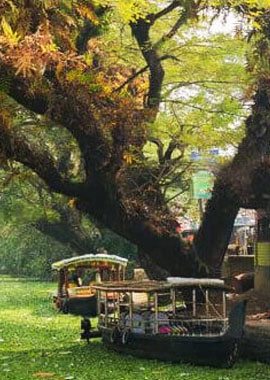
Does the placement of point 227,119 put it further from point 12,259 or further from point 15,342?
point 12,259

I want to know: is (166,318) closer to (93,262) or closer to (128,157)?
(128,157)

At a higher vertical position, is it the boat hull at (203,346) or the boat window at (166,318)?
the boat window at (166,318)

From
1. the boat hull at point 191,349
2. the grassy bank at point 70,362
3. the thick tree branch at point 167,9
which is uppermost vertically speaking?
the thick tree branch at point 167,9

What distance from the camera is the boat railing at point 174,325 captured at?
1134 centimetres

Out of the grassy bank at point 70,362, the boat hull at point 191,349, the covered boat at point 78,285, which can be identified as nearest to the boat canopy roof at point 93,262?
the covered boat at point 78,285

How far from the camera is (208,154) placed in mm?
17203

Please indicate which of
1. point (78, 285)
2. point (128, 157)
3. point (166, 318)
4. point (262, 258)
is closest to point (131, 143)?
point (128, 157)

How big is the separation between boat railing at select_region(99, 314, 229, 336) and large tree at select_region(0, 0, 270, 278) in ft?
8.38

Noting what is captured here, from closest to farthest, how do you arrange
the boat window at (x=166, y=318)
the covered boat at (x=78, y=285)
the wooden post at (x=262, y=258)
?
the boat window at (x=166, y=318) → the wooden post at (x=262, y=258) → the covered boat at (x=78, y=285)

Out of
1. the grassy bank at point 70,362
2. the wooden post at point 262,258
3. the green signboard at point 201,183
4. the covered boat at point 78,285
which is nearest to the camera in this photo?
the grassy bank at point 70,362

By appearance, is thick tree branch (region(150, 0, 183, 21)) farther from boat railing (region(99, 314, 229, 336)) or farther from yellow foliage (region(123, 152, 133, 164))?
boat railing (region(99, 314, 229, 336))

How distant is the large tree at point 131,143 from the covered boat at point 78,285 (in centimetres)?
522

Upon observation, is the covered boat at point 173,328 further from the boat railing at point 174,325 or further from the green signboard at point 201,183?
the green signboard at point 201,183

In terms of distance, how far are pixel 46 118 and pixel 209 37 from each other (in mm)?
5610
